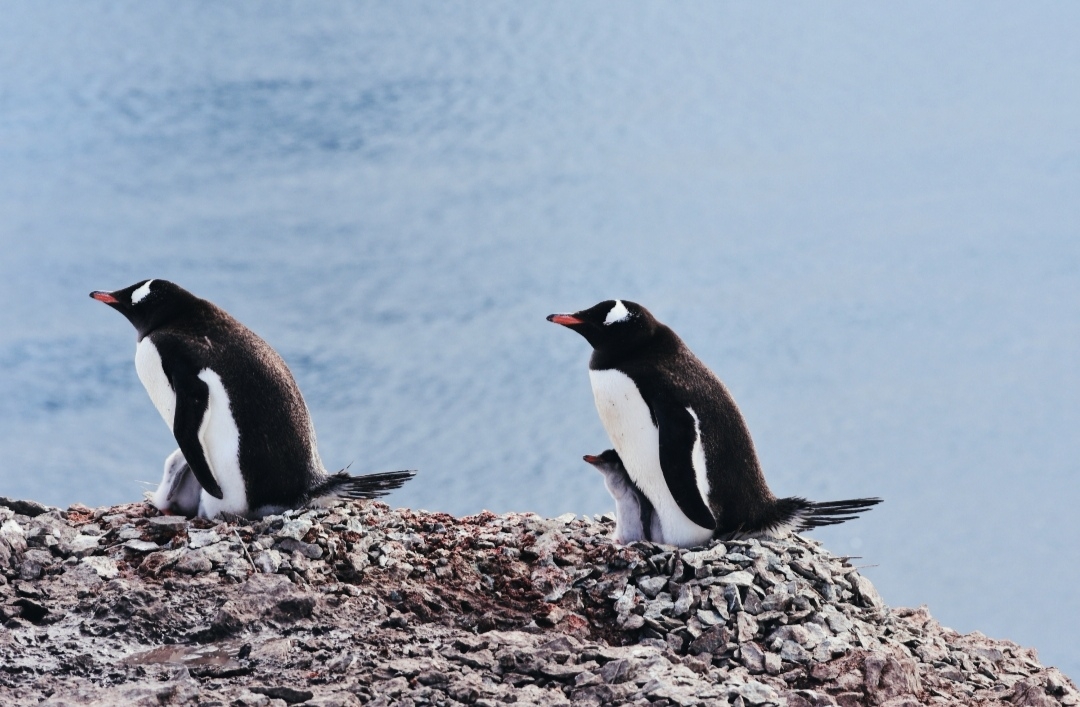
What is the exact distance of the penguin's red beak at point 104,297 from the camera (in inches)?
231

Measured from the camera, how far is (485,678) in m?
4.34

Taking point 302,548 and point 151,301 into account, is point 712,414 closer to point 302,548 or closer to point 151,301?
point 302,548

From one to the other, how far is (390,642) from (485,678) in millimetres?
462

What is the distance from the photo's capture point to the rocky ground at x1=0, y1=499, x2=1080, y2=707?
432 cm

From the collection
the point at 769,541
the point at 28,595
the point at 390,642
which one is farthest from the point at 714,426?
the point at 28,595

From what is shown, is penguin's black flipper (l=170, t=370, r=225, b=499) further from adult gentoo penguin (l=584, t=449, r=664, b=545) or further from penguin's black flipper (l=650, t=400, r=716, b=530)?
penguin's black flipper (l=650, t=400, r=716, b=530)

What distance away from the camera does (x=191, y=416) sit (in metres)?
5.49

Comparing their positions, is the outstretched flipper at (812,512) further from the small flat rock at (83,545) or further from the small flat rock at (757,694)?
the small flat rock at (83,545)

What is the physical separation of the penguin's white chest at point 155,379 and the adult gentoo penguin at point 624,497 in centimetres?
193

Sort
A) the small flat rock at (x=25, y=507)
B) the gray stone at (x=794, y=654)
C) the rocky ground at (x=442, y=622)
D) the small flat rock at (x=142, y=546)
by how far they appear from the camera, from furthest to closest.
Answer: the small flat rock at (x=25, y=507), the small flat rock at (x=142, y=546), the gray stone at (x=794, y=654), the rocky ground at (x=442, y=622)

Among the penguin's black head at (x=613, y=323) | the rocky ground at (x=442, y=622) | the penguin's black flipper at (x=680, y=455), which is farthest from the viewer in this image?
the penguin's black head at (x=613, y=323)

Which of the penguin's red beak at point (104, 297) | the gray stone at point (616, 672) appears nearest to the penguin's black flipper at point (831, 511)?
the gray stone at point (616, 672)

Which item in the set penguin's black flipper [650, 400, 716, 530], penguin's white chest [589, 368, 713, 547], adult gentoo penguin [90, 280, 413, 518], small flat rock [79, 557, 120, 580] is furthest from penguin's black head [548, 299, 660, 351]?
small flat rock [79, 557, 120, 580]

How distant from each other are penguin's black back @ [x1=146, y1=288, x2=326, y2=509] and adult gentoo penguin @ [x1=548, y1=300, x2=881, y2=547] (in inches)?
50.2
